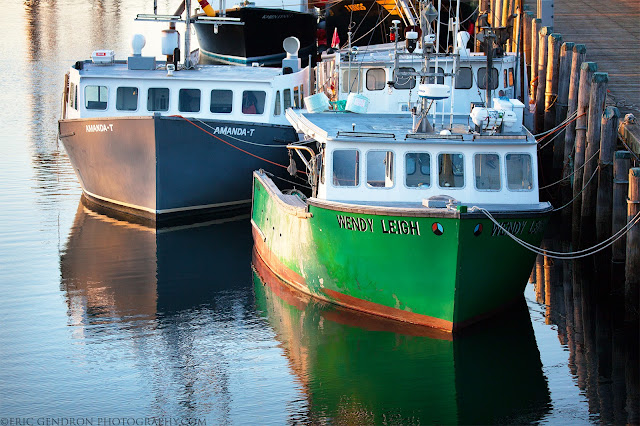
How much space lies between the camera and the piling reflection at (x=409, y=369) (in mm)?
15047

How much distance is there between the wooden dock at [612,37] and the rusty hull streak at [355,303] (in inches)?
227

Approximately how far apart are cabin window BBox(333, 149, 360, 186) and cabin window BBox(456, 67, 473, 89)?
7.38 meters

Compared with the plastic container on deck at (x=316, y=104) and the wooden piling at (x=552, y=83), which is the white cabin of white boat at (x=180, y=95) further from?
the wooden piling at (x=552, y=83)

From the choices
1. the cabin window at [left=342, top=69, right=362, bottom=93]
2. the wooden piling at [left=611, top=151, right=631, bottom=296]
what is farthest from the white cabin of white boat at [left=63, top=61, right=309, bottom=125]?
the wooden piling at [left=611, top=151, right=631, bottom=296]

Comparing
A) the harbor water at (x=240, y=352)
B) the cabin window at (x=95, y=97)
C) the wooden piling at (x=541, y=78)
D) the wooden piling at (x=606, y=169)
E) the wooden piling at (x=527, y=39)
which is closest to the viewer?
the harbor water at (x=240, y=352)

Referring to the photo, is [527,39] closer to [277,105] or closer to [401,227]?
[277,105]

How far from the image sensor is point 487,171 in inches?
681

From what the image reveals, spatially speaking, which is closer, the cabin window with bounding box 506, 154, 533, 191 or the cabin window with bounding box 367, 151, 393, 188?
the cabin window with bounding box 506, 154, 533, 191

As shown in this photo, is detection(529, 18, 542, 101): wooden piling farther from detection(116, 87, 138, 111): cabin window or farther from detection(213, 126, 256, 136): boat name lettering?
detection(116, 87, 138, 111): cabin window

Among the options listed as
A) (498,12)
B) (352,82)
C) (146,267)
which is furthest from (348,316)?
(498,12)

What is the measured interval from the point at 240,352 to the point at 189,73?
11.0 m

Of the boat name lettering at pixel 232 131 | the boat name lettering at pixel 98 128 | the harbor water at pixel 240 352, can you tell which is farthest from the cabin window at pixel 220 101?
the harbor water at pixel 240 352

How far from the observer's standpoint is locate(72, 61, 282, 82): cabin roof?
2564 cm

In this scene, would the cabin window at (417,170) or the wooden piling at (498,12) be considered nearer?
the cabin window at (417,170)
